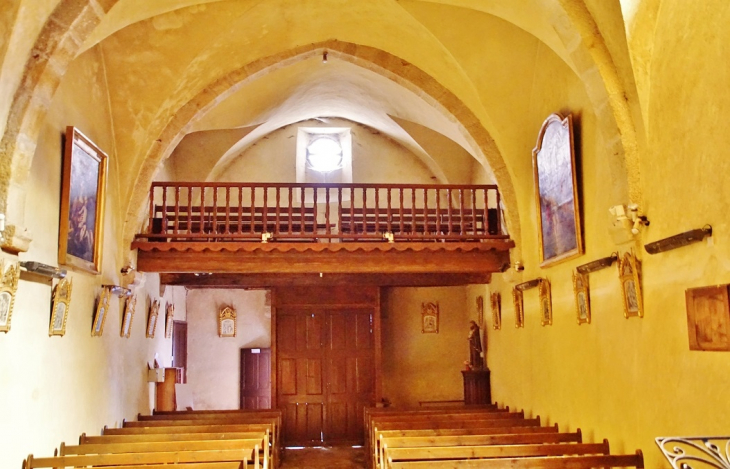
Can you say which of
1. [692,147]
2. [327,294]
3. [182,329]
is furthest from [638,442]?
[182,329]

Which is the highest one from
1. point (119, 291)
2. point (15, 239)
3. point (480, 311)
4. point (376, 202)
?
point (376, 202)

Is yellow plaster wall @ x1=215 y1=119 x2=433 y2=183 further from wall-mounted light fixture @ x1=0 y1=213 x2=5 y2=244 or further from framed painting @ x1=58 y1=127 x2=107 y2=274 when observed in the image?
wall-mounted light fixture @ x1=0 y1=213 x2=5 y2=244

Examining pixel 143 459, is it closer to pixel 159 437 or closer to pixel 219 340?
pixel 159 437

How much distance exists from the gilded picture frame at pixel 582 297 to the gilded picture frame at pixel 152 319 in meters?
6.96

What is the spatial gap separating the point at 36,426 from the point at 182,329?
8.68m

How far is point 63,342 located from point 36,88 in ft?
9.03

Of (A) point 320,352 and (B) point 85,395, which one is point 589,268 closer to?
(B) point 85,395

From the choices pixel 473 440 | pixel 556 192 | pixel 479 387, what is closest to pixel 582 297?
pixel 556 192

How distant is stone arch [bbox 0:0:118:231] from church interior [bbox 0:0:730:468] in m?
0.02

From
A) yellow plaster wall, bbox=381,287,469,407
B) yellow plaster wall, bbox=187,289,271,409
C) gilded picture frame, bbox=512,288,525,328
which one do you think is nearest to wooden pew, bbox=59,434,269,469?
gilded picture frame, bbox=512,288,525,328

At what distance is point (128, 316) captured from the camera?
29.5 feet

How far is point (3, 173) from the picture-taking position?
18.3ft

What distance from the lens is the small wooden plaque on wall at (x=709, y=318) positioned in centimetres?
447

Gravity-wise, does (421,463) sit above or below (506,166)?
below
